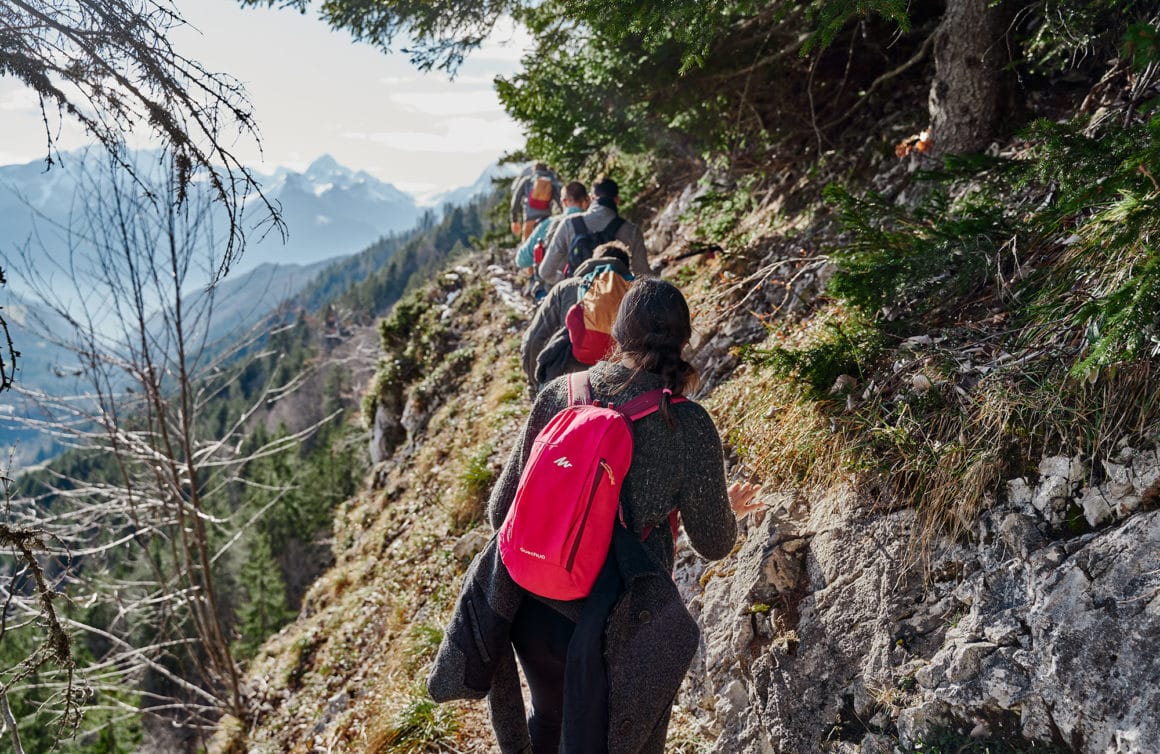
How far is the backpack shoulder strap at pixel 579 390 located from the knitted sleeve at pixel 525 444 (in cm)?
3

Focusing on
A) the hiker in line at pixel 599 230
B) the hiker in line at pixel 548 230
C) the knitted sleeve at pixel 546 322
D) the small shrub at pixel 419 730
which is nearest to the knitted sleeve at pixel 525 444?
the knitted sleeve at pixel 546 322

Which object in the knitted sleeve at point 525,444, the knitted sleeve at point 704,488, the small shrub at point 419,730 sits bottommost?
the small shrub at point 419,730

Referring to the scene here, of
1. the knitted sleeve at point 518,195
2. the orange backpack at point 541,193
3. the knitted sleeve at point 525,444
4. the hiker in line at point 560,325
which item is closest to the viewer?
the knitted sleeve at point 525,444

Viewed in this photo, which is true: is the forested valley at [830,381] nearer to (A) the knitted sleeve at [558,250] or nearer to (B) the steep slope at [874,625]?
(B) the steep slope at [874,625]

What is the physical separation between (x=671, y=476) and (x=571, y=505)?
35 cm

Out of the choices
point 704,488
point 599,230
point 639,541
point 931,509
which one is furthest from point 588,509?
point 599,230

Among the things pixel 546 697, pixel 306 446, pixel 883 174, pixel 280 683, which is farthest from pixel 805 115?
pixel 306 446

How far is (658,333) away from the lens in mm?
2205

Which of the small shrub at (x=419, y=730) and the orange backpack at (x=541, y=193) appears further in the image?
the orange backpack at (x=541, y=193)

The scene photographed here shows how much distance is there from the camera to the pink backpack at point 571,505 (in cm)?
202

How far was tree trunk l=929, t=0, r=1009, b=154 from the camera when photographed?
15.0 ft

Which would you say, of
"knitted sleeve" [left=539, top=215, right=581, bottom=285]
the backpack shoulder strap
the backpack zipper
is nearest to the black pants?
the backpack zipper

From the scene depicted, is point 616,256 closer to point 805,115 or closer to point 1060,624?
point 1060,624

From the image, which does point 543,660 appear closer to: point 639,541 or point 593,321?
point 639,541
